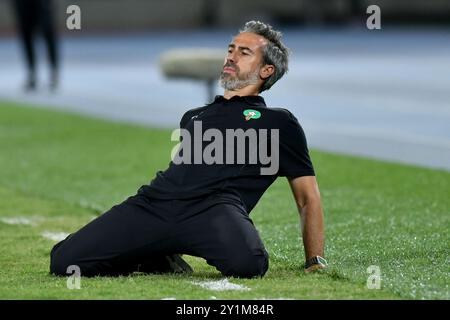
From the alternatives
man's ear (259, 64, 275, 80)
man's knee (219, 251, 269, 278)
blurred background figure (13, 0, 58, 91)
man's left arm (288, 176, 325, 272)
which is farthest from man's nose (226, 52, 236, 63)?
blurred background figure (13, 0, 58, 91)

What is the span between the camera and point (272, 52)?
19.6 ft

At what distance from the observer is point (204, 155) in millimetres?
5824

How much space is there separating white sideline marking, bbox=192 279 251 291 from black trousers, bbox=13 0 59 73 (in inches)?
449

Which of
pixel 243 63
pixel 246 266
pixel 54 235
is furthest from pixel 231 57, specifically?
pixel 54 235

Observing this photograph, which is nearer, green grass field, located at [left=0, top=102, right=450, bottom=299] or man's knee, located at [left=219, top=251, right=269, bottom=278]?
green grass field, located at [left=0, top=102, right=450, bottom=299]

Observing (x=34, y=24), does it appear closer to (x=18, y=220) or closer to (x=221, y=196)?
(x=18, y=220)

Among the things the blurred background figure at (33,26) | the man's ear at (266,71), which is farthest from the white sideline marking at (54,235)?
the blurred background figure at (33,26)

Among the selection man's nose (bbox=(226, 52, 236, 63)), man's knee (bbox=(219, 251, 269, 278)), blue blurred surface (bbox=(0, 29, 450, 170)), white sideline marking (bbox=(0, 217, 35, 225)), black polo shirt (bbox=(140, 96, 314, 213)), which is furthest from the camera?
blue blurred surface (bbox=(0, 29, 450, 170))

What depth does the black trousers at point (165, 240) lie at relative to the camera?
554 cm

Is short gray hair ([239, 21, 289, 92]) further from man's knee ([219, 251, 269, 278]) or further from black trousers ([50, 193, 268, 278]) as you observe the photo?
man's knee ([219, 251, 269, 278])

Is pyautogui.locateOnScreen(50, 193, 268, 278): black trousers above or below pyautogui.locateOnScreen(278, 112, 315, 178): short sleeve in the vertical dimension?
below

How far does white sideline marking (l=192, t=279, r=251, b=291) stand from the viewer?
5.25 meters

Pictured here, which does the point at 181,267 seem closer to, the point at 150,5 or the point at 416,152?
the point at 416,152

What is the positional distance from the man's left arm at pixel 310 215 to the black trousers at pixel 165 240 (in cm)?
29
